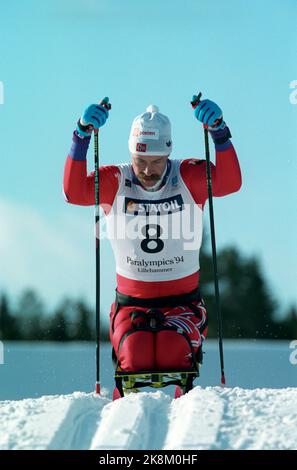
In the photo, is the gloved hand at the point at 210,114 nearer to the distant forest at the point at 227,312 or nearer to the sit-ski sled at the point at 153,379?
the sit-ski sled at the point at 153,379

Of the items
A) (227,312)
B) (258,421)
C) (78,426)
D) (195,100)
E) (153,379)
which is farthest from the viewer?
(227,312)

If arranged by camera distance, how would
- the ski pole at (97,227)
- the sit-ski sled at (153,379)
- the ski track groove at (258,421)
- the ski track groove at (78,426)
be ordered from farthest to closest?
1. the ski pole at (97,227)
2. the sit-ski sled at (153,379)
3. the ski track groove at (78,426)
4. the ski track groove at (258,421)

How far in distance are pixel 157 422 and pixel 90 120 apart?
8.05ft

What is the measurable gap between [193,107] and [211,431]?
2812mm

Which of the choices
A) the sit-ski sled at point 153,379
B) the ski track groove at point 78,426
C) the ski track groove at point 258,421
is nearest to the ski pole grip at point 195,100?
the sit-ski sled at point 153,379

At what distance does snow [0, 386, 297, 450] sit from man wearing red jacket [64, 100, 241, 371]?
1041 millimetres

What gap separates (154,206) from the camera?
21.0 ft

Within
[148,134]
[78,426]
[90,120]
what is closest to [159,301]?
[148,134]

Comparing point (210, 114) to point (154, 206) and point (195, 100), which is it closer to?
point (195, 100)

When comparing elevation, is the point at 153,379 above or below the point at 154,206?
below

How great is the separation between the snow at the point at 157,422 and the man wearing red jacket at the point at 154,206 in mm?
1041

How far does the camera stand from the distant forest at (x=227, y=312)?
80.4 feet

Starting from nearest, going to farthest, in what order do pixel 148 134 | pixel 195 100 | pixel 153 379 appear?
1. pixel 153 379
2. pixel 148 134
3. pixel 195 100
